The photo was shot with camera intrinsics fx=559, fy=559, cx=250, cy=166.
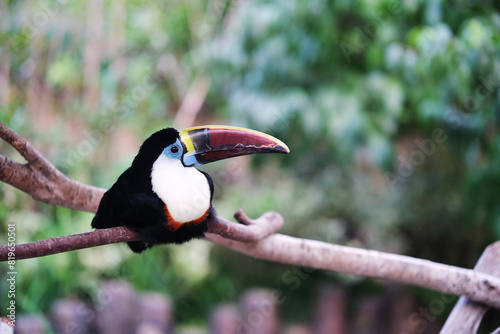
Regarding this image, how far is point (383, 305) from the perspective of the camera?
2.60 metres

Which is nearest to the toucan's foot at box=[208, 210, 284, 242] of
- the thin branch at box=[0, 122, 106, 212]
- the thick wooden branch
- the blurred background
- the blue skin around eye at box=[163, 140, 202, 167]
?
the blue skin around eye at box=[163, 140, 202, 167]

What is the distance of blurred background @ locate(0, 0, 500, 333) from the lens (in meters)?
1.92

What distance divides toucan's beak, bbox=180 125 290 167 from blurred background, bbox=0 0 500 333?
3.11 ft

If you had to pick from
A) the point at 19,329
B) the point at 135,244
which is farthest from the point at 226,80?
the point at 135,244

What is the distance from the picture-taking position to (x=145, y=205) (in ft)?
3.04

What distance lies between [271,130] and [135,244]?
110 cm

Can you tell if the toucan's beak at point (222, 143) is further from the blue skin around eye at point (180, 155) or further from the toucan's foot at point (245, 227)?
the toucan's foot at point (245, 227)

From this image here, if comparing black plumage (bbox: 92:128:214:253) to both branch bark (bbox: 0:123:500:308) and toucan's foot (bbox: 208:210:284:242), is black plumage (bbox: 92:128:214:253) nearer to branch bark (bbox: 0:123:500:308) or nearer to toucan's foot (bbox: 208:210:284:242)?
toucan's foot (bbox: 208:210:284:242)

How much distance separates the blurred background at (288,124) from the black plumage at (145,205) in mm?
1041

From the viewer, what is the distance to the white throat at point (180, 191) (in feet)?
3.03

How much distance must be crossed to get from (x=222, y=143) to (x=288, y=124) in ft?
3.62

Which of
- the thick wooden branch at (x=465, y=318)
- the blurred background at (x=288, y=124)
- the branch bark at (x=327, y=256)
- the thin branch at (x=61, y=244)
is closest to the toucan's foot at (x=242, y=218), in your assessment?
the branch bark at (x=327, y=256)

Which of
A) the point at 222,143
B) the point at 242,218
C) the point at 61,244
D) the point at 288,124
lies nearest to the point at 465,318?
the point at 242,218

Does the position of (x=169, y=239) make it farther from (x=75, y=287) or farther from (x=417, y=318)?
(x=417, y=318)
